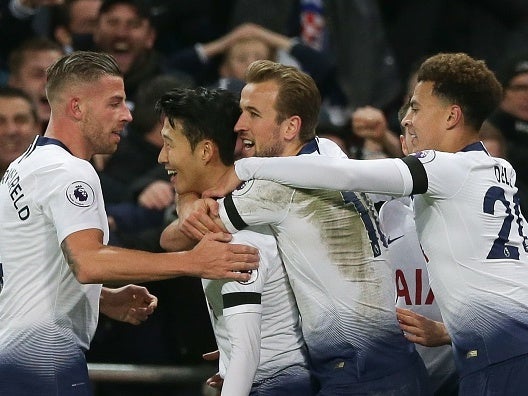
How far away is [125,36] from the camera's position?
32.9 feet

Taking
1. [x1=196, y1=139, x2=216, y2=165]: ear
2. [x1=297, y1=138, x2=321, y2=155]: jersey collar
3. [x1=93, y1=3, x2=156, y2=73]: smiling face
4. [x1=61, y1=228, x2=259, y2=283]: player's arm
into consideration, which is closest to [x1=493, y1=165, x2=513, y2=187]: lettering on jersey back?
[x1=297, y1=138, x2=321, y2=155]: jersey collar

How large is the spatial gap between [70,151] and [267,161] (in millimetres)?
989

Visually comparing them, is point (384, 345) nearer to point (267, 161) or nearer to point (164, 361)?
point (267, 161)

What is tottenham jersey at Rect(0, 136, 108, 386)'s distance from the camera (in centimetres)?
575

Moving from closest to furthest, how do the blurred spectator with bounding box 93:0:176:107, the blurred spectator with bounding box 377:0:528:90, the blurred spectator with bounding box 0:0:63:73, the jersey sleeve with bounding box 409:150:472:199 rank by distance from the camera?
the jersey sleeve with bounding box 409:150:472:199
the blurred spectator with bounding box 93:0:176:107
the blurred spectator with bounding box 0:0:63:73
the blurred spectator with bounding box 377:0:528:90

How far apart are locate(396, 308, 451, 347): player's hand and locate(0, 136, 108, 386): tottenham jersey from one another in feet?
4.64

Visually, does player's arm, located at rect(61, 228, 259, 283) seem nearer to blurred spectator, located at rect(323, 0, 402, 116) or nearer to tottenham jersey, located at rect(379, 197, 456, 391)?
tottenham jersey, located at rect(379, 197, 456, 391)

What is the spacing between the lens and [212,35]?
11.2 metres

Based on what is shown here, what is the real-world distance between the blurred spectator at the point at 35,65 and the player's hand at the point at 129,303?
3.44 m

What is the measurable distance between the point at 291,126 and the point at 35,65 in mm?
4267

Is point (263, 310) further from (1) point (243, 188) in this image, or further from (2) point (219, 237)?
(1) point (243, 188)

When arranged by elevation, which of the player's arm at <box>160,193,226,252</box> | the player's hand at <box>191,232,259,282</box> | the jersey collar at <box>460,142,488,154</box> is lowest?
the player's hand at <box>191,232,259,282</box>

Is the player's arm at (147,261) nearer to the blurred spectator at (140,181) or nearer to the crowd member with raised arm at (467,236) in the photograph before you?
the crowd member with raised arm at (467,236)

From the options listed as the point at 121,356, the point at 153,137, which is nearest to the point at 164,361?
the point at 121,356
